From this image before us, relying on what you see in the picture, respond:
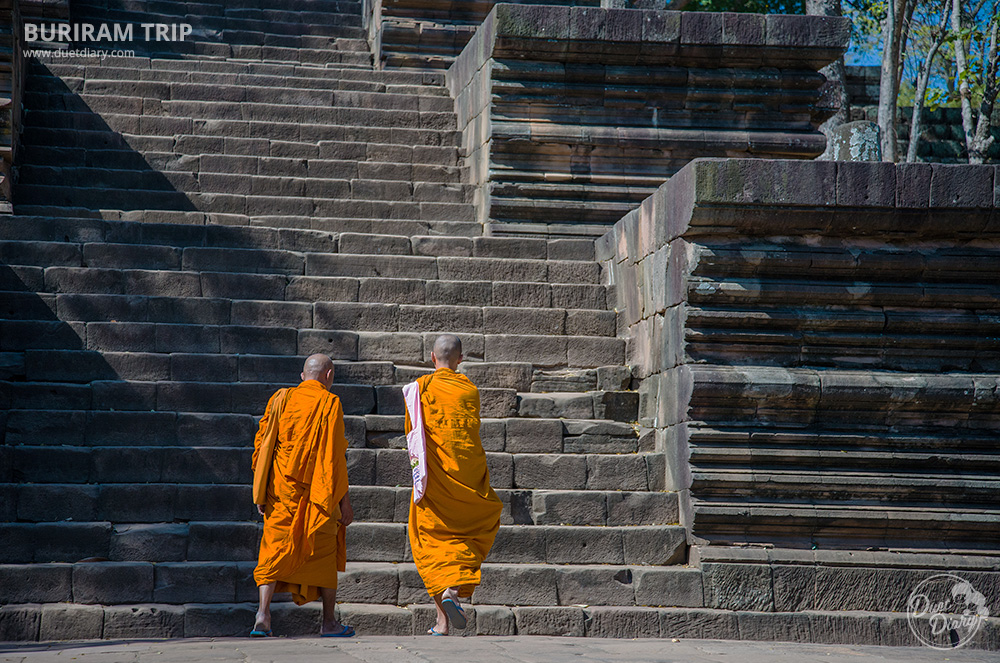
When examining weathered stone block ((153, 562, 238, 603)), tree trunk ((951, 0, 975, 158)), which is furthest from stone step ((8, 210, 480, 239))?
tree trunk ((951, 0, 975, 158))

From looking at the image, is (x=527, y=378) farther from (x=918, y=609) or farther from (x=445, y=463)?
(x=918, y=609)

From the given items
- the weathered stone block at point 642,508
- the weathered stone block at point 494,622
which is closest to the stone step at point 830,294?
the weathered stone block at point 642,508

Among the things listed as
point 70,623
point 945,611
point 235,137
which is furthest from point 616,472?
point 235,137

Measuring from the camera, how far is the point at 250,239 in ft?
28.0

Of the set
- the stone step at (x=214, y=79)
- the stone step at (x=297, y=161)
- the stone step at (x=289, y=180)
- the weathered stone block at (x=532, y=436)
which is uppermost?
the stone step at (x=214, y=79)

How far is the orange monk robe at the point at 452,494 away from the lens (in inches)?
225

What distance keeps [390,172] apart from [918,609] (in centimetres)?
617

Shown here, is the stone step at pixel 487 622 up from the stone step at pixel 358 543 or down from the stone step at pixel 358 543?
down

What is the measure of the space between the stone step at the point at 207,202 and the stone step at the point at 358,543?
3913 millimetres

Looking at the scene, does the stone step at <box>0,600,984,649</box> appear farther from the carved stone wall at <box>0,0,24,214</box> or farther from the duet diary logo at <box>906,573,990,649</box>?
the carved stone wall at <box>0,0,24,214</box>

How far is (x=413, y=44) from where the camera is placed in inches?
520

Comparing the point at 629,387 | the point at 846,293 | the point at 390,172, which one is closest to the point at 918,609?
the point at 846,293

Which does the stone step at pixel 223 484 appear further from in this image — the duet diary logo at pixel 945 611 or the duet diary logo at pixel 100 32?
the duet diary logo at pixel 100 32

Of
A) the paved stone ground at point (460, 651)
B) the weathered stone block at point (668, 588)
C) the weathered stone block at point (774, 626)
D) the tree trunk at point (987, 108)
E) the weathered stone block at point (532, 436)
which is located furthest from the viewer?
the tree trunk at point (987, 108)
